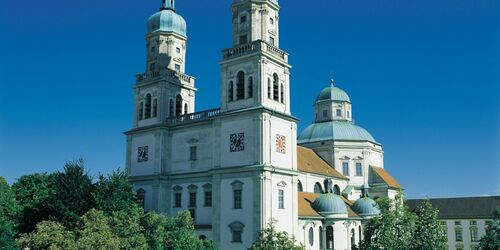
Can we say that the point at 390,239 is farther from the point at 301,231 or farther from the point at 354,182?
the point at 354,182

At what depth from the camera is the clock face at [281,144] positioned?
1743 inches

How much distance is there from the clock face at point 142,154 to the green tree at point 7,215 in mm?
13287

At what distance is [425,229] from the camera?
37.2 m

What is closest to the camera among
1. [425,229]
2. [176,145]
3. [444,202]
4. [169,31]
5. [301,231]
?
[425,229]

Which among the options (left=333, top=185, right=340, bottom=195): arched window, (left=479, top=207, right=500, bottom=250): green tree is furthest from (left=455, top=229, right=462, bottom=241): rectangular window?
(left=479, top=207, right=500, bottom=250): green tree

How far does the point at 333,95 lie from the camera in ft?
236

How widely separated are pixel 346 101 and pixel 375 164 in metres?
10.0

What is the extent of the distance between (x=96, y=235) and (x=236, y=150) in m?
17.0

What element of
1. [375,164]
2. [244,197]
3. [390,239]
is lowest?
[390,239]

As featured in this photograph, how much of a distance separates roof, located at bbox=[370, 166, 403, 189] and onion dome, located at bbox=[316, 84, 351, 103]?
11.2m

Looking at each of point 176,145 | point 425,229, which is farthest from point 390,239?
point 176,145

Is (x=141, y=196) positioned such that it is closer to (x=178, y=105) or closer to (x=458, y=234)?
(x=178, y=105)

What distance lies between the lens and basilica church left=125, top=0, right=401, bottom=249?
43.0 meters

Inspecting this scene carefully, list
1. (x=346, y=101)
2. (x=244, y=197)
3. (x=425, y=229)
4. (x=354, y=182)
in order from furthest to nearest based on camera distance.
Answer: (x=346, y=101), (x=354, y=182), (x=244, y=197), (x=425, y=229)
